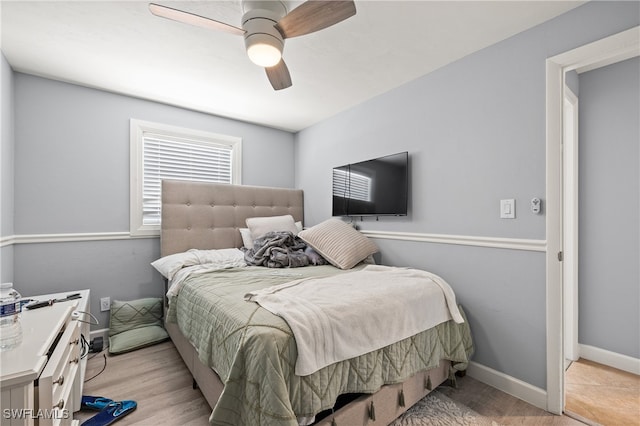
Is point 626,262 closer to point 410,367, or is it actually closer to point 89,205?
point 410,367

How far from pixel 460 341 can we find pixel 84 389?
2.61m

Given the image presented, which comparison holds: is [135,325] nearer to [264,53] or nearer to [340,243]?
[340,243]

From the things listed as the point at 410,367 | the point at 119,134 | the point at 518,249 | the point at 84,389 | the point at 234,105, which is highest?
the point at 234,105

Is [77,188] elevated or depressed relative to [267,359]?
elevated

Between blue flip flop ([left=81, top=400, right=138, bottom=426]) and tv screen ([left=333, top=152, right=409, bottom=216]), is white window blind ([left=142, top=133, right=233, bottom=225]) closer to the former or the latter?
tv screen ([left=333, top=152, right=409, bottom=216])

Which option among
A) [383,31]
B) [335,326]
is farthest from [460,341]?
[383,31]

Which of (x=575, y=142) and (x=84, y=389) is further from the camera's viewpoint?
(x=575, y=142)

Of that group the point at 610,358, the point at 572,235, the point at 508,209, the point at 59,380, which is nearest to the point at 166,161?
the point at 59,380

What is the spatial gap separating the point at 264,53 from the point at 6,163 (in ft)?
7.38

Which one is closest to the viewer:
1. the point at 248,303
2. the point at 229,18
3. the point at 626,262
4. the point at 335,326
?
the point at 335,326

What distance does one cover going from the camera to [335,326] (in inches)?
51.6

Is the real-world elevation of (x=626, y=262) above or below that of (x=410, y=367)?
above

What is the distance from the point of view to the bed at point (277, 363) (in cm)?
113

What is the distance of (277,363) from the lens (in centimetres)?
111
